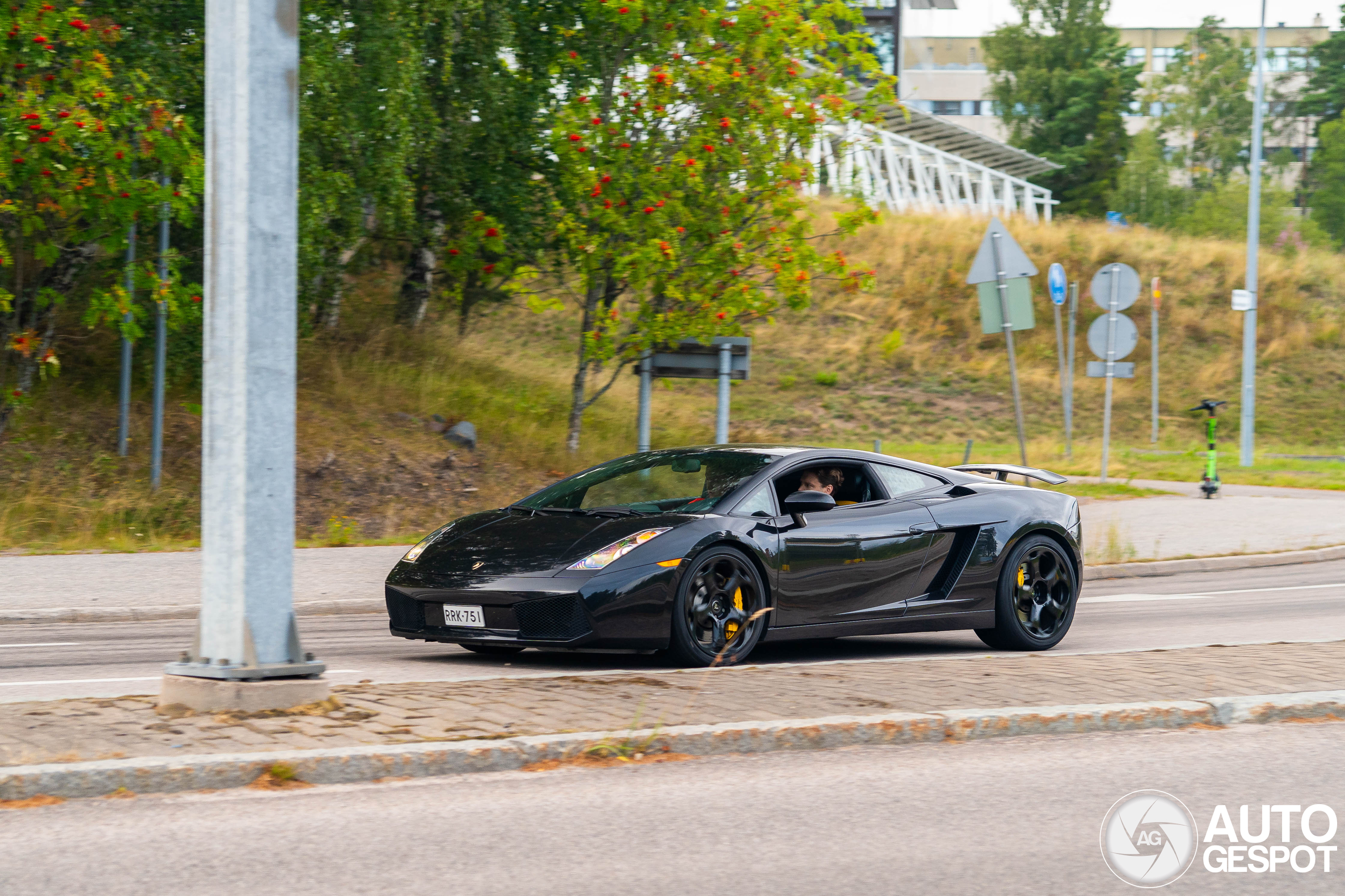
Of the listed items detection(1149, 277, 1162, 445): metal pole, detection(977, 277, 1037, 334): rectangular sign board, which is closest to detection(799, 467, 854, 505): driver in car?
detection(977, 277, 1037, 334): rectangular sign board

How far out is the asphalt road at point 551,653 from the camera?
26.1 ft

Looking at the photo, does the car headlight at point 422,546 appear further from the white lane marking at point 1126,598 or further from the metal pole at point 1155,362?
the metal pole at point 1155,362

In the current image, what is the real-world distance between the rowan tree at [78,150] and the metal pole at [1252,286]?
21653 millimetres

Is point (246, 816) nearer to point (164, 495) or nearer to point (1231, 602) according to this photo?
point (1231, 602)

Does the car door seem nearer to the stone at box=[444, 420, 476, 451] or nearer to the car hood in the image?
the car hood

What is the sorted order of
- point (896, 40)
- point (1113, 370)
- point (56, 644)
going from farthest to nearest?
point (896, 40)
point (1113, 370)
point (56, 644)

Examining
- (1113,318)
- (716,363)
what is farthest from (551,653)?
(1113,318)

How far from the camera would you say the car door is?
8.53m

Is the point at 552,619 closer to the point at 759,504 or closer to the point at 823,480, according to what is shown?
the point at 759,504

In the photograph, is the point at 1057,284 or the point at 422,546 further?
the point at 1057,284

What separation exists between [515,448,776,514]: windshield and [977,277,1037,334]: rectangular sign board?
9353 millimetres

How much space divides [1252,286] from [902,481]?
960 inches

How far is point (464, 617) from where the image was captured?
8086 mm

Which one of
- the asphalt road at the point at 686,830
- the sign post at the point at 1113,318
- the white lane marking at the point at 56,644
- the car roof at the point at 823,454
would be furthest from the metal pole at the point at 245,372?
the sign post at the point at 1113,318
